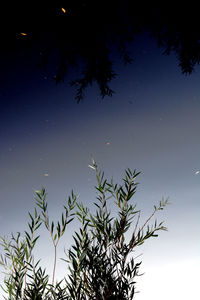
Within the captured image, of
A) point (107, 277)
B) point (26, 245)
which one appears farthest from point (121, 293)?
point (26, 245)

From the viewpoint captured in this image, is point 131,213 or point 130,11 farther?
point 130,11

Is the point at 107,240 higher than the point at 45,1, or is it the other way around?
the point at 45,1

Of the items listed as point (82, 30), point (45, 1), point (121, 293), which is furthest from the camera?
point (82, 30)

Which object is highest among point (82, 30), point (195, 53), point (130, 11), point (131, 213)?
point (130, 11)

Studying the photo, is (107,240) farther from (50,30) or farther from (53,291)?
(50,30)

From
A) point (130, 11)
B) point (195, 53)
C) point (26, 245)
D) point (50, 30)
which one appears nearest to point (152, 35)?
point (130, 11)

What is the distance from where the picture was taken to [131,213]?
57.2 inches

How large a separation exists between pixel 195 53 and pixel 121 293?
230 cm

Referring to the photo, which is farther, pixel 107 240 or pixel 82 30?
pixel 82 30

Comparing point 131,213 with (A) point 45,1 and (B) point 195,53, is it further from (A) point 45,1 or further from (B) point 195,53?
(A) point 45,1

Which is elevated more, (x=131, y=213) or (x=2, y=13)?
Answer: (x=2, y=13)

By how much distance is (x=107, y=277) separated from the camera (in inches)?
49.7

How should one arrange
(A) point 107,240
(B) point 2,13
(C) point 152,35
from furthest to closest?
(C) point 152,35, (B) point 2,13, (A) point 107,240

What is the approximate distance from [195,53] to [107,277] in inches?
89.1
